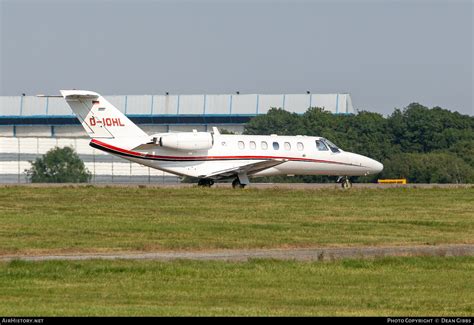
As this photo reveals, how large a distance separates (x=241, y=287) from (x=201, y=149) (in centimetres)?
2966

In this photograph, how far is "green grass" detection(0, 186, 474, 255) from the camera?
33.7 metres

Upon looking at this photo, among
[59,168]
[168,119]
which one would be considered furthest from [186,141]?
[168,119]

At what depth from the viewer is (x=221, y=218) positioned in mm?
40656

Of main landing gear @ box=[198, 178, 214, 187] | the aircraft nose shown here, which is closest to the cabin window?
the aircraft nose

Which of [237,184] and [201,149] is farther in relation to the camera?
[237,184]

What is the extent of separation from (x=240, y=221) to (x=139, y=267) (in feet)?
42.1

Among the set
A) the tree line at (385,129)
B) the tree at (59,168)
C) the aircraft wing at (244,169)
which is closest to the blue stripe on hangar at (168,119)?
the tree line at (385,129)

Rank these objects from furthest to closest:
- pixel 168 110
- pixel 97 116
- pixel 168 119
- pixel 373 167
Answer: pixel 168 110 → pixel 168 119 → pixel 373 167 → pixel 97 116

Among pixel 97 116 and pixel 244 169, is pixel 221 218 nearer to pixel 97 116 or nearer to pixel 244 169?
pixel 97 116

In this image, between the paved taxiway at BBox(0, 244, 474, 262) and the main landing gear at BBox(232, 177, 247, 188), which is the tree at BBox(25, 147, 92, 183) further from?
the paved taxiway at BBox(0, 244, 474, 262)

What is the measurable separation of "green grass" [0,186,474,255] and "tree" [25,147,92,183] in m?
45.9

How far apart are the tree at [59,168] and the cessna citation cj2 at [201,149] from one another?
43862 mm

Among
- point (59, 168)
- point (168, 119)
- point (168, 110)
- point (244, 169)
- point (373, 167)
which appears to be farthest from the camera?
point (168, 110)

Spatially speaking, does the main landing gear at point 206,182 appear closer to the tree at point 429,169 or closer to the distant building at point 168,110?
the tree at point 429,169
